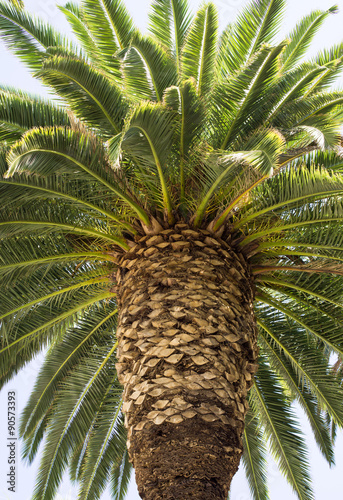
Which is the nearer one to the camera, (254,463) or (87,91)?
(87,91)

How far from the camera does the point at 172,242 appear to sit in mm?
5867

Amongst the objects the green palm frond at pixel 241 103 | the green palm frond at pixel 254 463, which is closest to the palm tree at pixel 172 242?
the green palm frond at pixel 241 103

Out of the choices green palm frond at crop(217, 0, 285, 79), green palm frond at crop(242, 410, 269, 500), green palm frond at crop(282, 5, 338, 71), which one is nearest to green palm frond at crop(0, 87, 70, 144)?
green palm frond at crop(217, 0, 285, 79)

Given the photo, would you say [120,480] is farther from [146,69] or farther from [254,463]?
[146,69]

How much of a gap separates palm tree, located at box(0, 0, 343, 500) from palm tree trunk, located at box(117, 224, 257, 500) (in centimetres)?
2

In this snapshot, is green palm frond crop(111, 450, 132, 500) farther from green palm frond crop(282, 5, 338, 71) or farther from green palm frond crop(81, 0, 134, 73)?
green palm frond crop(282, 5, 338, 71)

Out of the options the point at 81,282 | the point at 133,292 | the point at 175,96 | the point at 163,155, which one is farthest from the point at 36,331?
the point at 175,96

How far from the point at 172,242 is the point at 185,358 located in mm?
1339

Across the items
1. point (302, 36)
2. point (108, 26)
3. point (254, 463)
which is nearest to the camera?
point (108, 26)

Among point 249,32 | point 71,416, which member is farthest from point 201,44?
point 71,416

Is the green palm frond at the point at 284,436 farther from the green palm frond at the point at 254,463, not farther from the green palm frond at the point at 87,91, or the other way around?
the green palm frond at the point at 87,91

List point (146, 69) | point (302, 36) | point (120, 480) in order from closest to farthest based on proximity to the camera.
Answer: point (146, 69) < point (302, 36) < point (120, 480)

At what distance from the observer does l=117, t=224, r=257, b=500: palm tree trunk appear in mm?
4566

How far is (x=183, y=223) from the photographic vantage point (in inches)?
238
